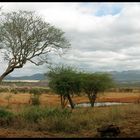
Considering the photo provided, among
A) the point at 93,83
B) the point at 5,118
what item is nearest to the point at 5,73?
the point at 5,118

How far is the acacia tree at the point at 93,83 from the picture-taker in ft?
142

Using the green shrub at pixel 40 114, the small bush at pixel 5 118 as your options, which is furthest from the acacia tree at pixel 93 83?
the green shrub at pixel 40 114

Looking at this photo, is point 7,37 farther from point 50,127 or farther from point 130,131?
point 130,131

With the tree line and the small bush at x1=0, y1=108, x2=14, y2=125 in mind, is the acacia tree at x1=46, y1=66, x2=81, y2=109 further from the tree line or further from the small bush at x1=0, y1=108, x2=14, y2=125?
the small bush at x1=0, y1=108, x2=14, y2=125

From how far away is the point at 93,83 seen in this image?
44156 mm

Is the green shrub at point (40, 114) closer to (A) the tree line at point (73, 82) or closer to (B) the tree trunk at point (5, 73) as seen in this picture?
(B) the tree trunk at point (5, 73)

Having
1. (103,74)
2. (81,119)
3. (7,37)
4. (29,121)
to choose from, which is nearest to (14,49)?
(7,37)

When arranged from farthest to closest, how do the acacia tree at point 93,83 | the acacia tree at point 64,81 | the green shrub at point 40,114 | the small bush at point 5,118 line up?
the acacia tree at point 93,83
the acacia tree at point 64,81
the small bush at point 5,118
the green shrub at point 40,114

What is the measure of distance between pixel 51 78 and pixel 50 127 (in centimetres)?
2430

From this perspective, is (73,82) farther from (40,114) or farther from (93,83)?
(40,114)

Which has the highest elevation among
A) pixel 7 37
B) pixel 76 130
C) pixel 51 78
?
pixel 7 37

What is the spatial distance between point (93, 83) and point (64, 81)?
5.26 m

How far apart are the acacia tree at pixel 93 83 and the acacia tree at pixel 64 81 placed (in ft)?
4.64

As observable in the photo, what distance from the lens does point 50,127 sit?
54.5 feet
